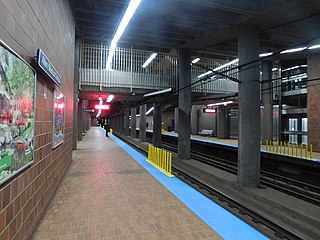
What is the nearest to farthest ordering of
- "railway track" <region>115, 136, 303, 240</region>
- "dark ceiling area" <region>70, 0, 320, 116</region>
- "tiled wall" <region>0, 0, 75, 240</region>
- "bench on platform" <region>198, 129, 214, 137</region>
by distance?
"tiled wall" <region>0, 0, 75, 240</region> < "railway track" <region>115, 136, 303, 240</region> < "dark ceiling area" <region>70, 0, 320, 116</region> < "bench on platform" <region>198, 129, 214, 137</region>

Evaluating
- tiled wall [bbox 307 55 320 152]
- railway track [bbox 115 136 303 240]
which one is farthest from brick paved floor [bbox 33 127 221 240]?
tiled wall [bbox 307 55 320 152]

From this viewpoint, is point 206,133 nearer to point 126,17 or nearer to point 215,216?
point 126,17

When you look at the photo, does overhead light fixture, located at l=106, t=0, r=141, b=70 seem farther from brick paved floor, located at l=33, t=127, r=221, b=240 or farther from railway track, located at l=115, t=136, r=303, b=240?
railway track, located at l=115, t=136, r=303, b=240

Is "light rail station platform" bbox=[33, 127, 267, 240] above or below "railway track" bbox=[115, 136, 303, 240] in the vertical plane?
above

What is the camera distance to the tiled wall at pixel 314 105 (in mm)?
→ 12070

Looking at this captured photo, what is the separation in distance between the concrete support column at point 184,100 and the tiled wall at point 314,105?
743 cm

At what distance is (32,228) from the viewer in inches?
125

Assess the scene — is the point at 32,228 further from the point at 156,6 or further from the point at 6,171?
the point at 156,6

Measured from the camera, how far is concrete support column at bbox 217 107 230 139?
21406mm

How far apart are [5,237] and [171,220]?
2483mm

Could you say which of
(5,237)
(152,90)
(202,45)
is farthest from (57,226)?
(152,90)

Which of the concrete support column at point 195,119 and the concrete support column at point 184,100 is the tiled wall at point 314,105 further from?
the concrete support column at point 195,119

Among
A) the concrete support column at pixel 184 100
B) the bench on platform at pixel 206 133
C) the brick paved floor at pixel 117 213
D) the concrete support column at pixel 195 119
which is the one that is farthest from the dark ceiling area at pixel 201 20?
the concrete support column at pixel 195 119

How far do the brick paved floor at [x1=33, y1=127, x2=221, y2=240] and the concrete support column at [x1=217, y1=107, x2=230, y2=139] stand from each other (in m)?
16.3
